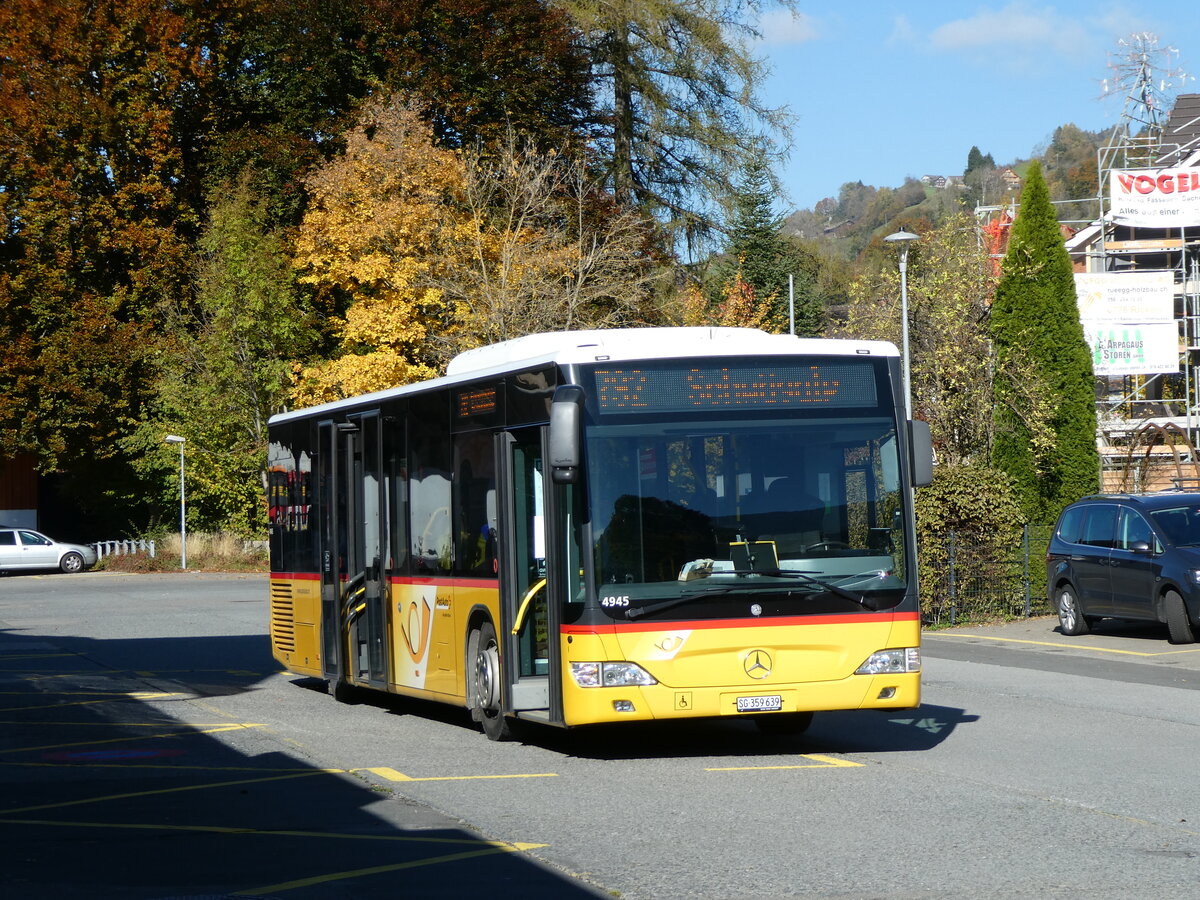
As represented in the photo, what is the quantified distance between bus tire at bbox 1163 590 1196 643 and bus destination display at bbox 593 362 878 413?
1070 cm

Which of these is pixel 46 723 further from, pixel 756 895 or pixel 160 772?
pixel 756 895

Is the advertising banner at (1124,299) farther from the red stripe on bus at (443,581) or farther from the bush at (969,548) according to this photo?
the red stripe on bus at (443,581)

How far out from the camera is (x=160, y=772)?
1117cm

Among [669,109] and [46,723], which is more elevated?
[669,109]

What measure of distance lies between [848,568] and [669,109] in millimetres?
37601

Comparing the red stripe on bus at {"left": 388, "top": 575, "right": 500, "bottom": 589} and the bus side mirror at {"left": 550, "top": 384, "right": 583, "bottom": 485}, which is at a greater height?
the bus side mirror at {"left": 550, "top": 384, "right": 583, "bottom": 485}

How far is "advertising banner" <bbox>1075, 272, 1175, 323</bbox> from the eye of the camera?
2053 inches

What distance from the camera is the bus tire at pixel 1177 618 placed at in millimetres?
20547

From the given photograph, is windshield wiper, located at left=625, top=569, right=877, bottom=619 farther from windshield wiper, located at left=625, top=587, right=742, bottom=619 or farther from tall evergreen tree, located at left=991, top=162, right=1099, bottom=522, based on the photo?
tall evergreen tree, located at left=991, top=162, right=1099, bottom=522

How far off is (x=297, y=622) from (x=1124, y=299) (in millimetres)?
41079

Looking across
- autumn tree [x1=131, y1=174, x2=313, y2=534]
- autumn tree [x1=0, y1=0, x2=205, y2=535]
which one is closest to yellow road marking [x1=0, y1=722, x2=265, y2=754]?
autumn tree [x1=131, y1=174, x2=313, y2=534]

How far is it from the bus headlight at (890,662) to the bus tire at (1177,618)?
10.6 meters

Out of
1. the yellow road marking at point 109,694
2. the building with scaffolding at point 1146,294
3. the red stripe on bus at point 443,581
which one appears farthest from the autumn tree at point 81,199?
the red stripe on bus at point 443,581

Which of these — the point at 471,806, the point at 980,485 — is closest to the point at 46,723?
the point at 471,806
